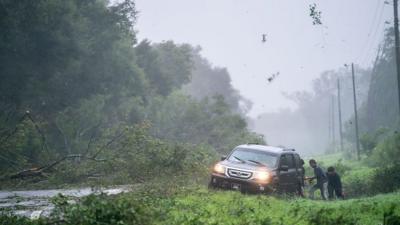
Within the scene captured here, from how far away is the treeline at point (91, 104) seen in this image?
2012 cm

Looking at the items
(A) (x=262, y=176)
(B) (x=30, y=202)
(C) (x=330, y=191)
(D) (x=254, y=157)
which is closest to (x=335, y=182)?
(C) (x=330, y=191)

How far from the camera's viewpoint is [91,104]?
34.2 m

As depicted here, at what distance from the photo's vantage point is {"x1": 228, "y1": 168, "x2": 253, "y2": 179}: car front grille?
1627 cm

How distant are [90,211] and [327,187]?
39.4 feet

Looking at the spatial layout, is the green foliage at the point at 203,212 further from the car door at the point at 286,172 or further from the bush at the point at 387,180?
the bush at the point at 387,180

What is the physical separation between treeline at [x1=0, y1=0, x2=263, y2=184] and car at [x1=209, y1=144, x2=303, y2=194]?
341 cm

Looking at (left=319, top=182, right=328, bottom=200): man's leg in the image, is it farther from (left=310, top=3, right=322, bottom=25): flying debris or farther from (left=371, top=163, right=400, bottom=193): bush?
(left=310, top=3, right=322, bottom=25): flying debris

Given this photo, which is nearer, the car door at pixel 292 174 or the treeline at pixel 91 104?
the car door at pixel 292 174

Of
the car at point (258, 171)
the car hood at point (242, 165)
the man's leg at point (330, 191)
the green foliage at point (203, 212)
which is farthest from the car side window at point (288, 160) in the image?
the green foliage at point (203, 212)

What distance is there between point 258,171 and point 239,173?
0.58 m

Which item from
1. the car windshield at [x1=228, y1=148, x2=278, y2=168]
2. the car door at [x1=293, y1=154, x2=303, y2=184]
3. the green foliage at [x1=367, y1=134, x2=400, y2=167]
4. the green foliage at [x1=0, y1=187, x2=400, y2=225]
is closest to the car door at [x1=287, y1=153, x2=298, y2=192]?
the car door at [x1=293, y1=154, x2=303, y2=184]

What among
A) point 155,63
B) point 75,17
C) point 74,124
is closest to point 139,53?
point 155,63

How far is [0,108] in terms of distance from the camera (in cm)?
2781

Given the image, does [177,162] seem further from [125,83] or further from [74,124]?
[125,83]
